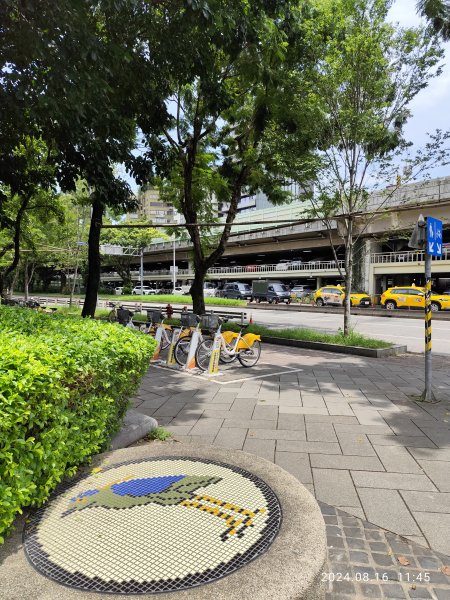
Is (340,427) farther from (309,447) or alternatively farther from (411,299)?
(411,299)

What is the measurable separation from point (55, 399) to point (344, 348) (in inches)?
338

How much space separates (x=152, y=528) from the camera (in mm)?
2369

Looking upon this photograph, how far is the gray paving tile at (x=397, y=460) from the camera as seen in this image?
3631mm

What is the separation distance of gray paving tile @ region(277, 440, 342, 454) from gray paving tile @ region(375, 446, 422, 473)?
410mm

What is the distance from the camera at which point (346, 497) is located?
3170 mm

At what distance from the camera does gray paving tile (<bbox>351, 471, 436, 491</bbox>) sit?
3.32m

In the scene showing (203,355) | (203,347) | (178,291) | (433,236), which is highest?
(433,236)

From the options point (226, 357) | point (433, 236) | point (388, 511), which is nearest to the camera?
point (388, 511)

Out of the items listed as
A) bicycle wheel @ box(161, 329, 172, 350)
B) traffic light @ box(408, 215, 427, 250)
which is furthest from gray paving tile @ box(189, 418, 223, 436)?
bicycle wheel @ box(161, 329, 172, 350)

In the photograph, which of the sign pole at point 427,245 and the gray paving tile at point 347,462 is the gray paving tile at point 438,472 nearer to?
the gray paving tile at point 347,462

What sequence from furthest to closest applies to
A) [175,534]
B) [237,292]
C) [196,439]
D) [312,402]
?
[237,292] → [312,402] → [196,439] → [175,534]

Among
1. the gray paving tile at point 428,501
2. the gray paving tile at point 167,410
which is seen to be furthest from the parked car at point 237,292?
the gray paving tile at point 428,501

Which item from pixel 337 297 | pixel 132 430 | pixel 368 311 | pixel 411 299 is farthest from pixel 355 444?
pixel 337 297

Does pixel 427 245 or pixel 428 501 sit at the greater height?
pixel 427 245
